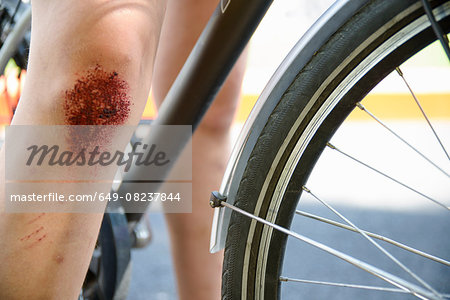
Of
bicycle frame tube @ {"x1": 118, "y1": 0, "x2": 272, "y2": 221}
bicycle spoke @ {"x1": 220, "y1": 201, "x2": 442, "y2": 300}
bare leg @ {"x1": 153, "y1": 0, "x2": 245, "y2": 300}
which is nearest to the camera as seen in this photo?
bicycle spoke @ {"x1": 220, "y1": 201, "x2": 442, "y2": 300}

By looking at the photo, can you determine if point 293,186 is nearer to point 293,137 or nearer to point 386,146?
point 293,137

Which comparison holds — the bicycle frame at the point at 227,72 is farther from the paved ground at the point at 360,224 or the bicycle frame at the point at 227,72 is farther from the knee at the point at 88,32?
the paved ground at the point at 360,224

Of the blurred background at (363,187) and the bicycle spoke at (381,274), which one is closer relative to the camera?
the bicycle spoke at (381,274)

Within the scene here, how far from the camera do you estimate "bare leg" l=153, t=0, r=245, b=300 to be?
742 mm

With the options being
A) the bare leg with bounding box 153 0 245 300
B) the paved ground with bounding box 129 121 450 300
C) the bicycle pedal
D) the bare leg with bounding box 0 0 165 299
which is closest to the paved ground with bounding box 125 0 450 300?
the paved ground with bounding box 129 121 450 300

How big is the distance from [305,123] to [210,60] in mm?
174

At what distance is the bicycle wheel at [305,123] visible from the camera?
41 cm

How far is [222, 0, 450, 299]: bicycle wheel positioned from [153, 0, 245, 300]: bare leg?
0.27m

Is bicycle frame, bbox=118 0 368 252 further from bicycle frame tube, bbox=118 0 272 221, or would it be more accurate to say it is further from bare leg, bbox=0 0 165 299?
bare leg, bbox=0 0 165 299

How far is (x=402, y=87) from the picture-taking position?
3.01 metres

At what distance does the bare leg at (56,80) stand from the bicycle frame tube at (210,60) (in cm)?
13

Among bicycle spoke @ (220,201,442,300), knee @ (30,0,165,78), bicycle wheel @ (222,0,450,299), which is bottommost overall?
bicycle spoke @ (220,201,442,300)

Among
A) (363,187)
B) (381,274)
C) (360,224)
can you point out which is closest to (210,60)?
(381,274)

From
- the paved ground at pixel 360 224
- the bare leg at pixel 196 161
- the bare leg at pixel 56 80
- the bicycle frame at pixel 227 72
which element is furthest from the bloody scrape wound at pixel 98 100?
the paved ground at pixel 360 224
